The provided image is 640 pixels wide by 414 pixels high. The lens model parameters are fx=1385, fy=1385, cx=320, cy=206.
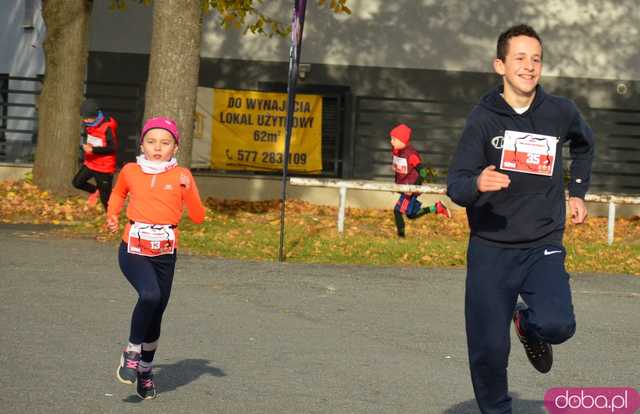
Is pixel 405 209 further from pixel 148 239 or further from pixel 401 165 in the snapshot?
pixel 148 239

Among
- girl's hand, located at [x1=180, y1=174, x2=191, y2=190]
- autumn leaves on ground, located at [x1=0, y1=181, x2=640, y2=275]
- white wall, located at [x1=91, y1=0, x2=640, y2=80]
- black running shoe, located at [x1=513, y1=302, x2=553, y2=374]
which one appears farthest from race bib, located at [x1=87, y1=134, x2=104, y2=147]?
black running shoe, located at [x1=513, y1=302, x2=553, y2=374]

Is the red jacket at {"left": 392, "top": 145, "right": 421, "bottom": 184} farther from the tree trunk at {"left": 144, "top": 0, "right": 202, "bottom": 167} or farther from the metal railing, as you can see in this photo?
the tree trunk at {"left": 144, "top": 0, "right": 202, "bottom": 167}

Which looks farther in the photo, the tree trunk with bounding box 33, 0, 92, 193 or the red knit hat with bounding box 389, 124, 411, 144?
the tree trunk with bounding box 33, 0, 92, 193

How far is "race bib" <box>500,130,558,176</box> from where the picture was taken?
6.51 metres

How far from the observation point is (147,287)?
7980 millimetres

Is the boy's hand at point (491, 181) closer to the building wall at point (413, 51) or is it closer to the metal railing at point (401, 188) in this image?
the metal railing at point (401, 188)

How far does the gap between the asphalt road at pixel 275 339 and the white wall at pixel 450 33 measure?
11.9 metres

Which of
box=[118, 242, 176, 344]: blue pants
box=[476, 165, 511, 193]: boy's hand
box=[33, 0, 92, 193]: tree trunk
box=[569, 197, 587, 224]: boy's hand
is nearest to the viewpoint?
box=[476, 165, 511, 193]: boy's hand

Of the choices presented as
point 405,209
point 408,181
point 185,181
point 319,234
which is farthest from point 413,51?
point 185,181

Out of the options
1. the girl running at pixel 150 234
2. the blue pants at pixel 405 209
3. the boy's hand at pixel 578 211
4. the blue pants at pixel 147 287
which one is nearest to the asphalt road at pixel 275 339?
the girl running at pixel 150 234

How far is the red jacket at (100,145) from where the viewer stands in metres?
19.6

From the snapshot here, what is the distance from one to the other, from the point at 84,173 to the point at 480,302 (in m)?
13.9

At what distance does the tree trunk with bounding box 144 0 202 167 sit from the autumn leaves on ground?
1456 millimetres

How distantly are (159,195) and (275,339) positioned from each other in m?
2.60
